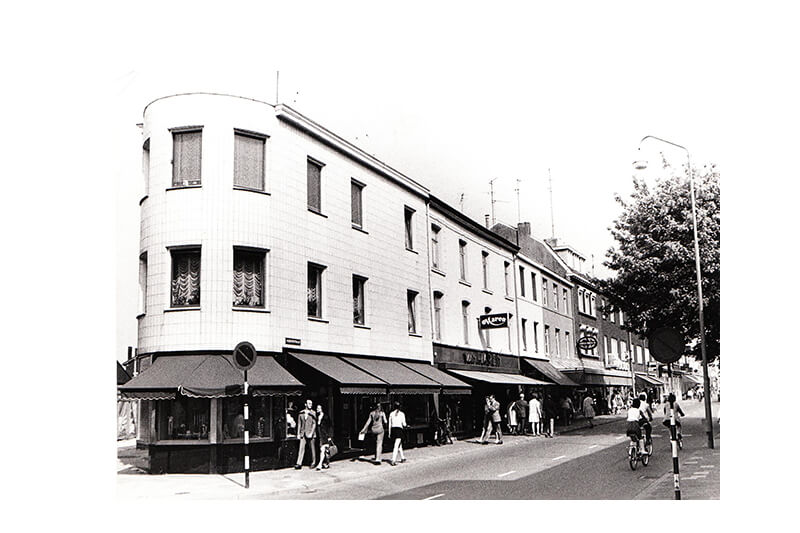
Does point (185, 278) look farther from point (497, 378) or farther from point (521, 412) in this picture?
point (521, 412)

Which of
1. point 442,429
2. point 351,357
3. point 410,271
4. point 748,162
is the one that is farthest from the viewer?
point 442,429

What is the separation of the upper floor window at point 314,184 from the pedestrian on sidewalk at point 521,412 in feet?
31.5

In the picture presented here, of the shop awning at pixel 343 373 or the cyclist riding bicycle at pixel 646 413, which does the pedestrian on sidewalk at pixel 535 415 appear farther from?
the shop awning at pixel 343 373

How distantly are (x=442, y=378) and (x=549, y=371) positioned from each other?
3293mm

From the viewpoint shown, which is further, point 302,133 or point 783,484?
point 302,133

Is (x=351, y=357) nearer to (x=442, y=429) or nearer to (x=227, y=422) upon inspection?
(x=227, y=422)

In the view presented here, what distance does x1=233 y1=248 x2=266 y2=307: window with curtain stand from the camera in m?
12.8

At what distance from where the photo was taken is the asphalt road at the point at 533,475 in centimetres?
1144

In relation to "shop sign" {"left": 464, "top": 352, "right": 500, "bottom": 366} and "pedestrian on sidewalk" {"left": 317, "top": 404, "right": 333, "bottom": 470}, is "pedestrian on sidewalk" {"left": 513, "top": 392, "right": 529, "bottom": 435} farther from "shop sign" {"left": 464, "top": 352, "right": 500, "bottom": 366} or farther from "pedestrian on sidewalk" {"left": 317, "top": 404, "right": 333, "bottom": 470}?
"pedestrian on sidewalk" {"left": 317, "top": 404, "right": 333, "bottom": 470}

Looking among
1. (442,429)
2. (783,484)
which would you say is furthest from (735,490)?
(442,429)

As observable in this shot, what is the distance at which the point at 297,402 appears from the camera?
45.8 ft

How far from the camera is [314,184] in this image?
47.9ft

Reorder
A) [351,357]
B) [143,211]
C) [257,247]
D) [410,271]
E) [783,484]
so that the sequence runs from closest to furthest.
Answer: [783,484] < [143,211] < [257,247] < [351,357] < [410,271]

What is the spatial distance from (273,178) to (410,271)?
17.3 feet
